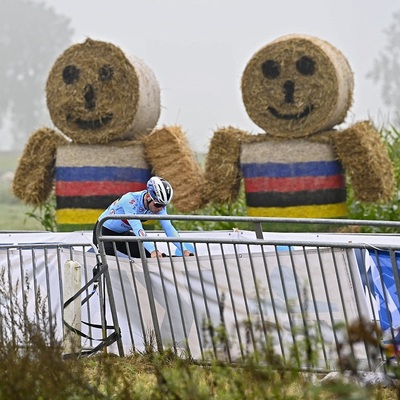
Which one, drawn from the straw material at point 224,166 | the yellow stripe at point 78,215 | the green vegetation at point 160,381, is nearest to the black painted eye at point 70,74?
the yellow stripe at point 78,215

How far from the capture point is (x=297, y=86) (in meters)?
13.3

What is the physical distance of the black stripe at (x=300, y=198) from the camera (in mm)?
13711

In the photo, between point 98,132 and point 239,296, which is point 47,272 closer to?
point 239,296

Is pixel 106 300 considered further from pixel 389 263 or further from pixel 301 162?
pixel 301 162

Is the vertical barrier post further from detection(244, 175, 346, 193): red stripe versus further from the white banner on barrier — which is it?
detection(244, 175, 346, 193): red stripe

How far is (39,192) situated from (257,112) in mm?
3227

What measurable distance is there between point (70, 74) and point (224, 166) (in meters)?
2.14

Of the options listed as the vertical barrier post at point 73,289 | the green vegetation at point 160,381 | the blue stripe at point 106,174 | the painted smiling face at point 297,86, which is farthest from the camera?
the blue stripe at point 106,174

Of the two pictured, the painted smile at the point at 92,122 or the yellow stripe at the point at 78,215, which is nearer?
the painted smile at the point at 92,122

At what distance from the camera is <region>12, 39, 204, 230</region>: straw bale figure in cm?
1379

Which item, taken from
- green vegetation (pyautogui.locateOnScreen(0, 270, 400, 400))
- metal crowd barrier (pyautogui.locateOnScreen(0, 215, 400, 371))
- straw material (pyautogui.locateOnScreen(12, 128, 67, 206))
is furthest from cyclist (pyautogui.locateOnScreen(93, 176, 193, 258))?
straw material (pyautogui.locateOnScreen(12, 128, 67, 206))

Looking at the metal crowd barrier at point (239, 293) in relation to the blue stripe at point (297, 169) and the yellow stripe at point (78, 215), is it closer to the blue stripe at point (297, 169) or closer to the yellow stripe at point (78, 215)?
the blue stripe at point (297, 169)

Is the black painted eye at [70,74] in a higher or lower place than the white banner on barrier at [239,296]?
higher

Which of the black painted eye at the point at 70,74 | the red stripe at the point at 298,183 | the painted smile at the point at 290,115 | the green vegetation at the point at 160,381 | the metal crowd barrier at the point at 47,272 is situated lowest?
the green vegetation at the point at 160,381
